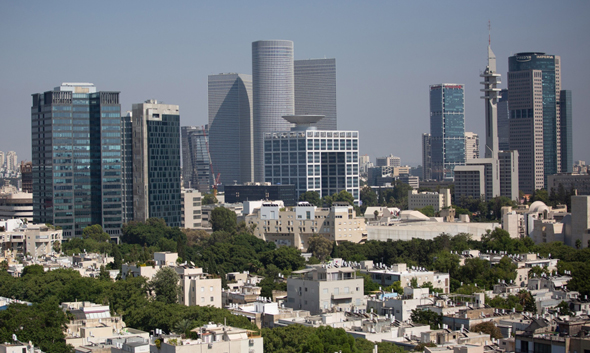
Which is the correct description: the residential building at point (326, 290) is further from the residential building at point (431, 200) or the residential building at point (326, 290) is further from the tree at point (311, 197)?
the residential building at point (431, 200)

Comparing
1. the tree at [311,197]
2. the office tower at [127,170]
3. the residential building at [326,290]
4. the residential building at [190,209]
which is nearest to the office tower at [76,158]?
the office tower at [127,170]

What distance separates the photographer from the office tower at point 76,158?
13112 cm

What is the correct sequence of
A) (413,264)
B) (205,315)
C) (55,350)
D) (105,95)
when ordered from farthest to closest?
(105,95)
(413,264)
(205,315)
(55,350)

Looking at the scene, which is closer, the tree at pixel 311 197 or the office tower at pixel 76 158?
the office tower at pixel 76 158

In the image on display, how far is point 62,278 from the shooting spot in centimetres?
7194

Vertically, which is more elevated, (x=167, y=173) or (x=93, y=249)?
(x=167, y=173)

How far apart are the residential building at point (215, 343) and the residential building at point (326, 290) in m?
20.0

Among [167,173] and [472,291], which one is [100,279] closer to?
[472,291]

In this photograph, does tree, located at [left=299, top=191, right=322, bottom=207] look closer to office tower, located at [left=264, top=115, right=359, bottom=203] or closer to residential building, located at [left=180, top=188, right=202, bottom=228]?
office tower, located at [left=264, top=115, right=359, bottom=203]

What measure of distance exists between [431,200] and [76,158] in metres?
87.2

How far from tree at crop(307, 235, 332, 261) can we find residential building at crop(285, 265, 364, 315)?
134 ft

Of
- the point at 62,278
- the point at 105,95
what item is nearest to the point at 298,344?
the point at 62,278

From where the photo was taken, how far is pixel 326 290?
65.8m

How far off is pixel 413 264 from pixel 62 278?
37145 millimetres
